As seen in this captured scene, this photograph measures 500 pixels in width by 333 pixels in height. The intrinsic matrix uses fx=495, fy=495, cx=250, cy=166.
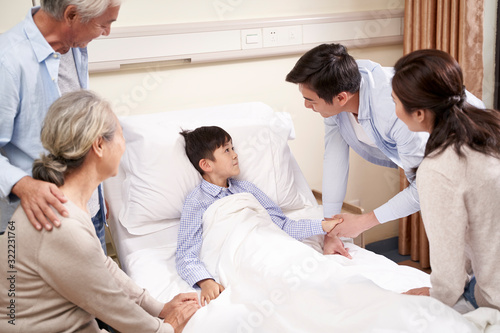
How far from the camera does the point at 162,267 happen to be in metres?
2.13

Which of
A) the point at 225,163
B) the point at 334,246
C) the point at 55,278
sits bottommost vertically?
the point at 334,246

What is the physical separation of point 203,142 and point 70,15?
909 millimetres

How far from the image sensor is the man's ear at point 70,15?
64.8 inches

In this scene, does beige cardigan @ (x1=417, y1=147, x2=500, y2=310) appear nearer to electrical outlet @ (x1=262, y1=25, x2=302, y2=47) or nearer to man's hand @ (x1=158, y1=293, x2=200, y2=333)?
man's hand @ (x1=158, y1=293, x2=200, y2=333)

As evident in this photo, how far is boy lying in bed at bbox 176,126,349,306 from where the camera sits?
2.20m

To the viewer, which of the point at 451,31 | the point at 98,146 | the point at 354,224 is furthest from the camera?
the point at 451,31

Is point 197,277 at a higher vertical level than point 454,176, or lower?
lower

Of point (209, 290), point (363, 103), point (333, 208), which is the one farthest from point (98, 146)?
point (333, 208)

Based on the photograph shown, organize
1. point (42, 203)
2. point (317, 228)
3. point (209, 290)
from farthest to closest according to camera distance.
Answer: point (317, 228), point (209, 290), point (42, 203)

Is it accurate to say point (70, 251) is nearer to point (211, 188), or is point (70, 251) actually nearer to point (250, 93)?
point (211, 188)

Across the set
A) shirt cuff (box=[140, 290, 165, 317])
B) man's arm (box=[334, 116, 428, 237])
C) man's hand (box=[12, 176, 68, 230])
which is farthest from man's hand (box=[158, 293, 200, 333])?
man's arm (box=[334, 116, 428, 237])

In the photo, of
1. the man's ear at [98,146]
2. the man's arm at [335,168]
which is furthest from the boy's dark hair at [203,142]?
the man's ear at [98,146]

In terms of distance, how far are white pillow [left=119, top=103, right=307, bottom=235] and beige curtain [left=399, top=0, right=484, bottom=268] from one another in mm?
1042

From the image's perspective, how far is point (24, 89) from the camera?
171cm
